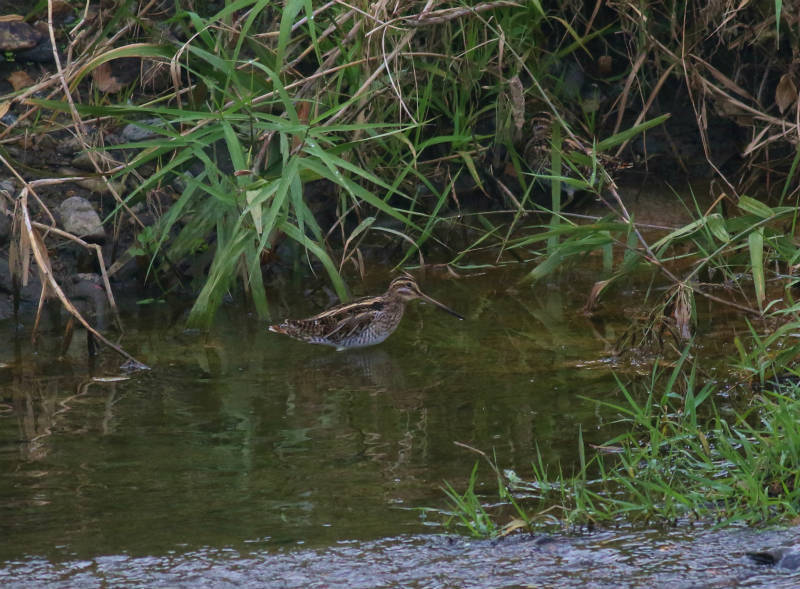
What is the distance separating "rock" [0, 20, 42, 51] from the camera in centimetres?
804

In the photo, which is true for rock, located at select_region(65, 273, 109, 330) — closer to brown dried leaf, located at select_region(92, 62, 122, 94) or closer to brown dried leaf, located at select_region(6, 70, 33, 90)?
brown dried leaf, located at select_region(92, 62, 122, 94)

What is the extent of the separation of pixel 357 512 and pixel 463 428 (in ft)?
3.26

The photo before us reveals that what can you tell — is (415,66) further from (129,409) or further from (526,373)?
(129,409)

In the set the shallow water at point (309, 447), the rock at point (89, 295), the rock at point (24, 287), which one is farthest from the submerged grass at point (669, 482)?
the rock at point (24, 287)

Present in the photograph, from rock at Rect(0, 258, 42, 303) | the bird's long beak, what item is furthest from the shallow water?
rock at Rect(0, 258, 42, 303)

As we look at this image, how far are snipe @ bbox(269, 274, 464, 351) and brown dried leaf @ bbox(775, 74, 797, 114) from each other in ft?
7.73

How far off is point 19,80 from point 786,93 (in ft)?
15.3

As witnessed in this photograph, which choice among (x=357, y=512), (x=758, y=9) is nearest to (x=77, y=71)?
(x=357, y=512)

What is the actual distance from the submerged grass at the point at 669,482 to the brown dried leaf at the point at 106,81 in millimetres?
4301

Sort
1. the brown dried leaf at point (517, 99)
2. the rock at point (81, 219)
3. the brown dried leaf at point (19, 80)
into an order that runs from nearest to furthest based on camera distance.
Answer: the brown dried leaf at point (517, 99) < the rock at point (81, 219) < the brown dried leaf at point (19, 80)

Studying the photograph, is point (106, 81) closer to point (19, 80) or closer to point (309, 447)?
point (19, 80)

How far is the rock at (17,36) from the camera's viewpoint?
8.04 meters

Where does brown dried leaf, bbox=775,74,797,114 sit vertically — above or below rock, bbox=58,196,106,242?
above

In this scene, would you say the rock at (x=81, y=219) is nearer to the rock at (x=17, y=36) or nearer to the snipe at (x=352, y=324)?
the snipe at (x=352, y=324)
